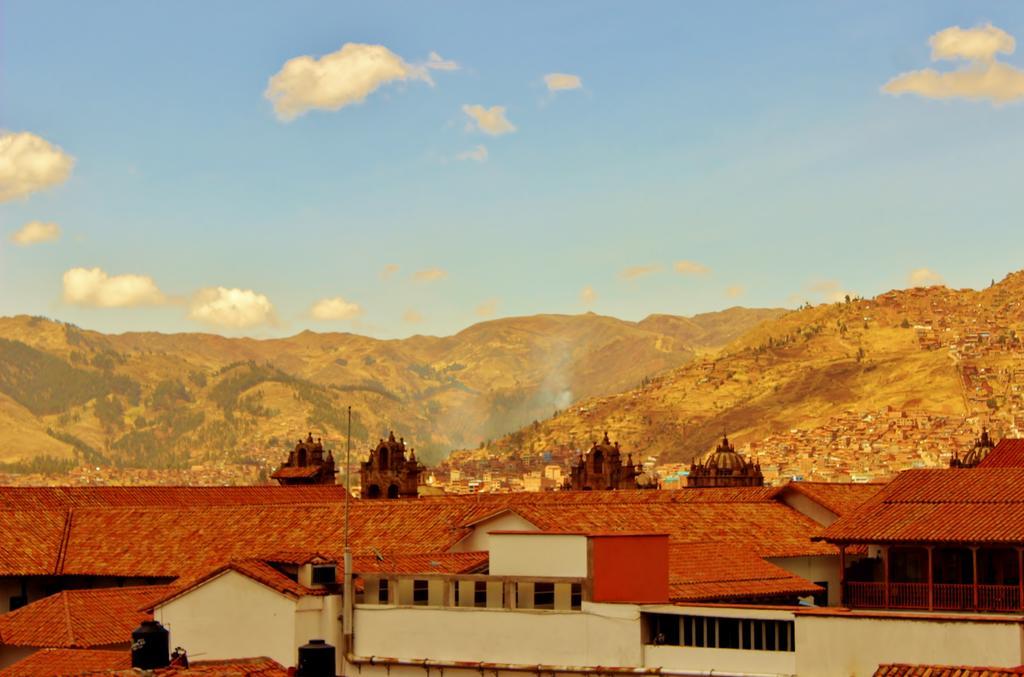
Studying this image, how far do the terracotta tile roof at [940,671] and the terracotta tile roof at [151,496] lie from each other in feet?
133

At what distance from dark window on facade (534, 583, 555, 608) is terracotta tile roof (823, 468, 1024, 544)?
823 centimetres

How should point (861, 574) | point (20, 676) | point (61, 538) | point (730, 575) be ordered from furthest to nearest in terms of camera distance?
1. point (61, 538)
2. point (861, 574)
3. point (730, 575)
4. point (20, 676)

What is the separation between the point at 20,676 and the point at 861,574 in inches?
862

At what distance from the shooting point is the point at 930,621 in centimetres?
3622

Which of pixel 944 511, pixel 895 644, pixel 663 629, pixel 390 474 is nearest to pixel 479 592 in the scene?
pixel 663 629

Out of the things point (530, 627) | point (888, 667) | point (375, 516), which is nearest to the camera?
point (888, 667)

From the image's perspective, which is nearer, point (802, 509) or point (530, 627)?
point (530, 627)

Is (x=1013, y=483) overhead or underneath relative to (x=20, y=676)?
overhead

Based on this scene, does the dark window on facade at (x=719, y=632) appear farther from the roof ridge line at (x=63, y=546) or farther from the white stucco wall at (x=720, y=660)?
the roof ridge line at (x=63, y=546)

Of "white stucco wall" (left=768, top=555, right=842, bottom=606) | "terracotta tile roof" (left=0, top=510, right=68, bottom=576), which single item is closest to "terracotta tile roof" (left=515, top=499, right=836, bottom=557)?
"white stucco wall" (left=768, top=555, right=842, bottom=606)

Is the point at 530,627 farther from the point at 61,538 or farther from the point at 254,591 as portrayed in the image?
the point at 61,538

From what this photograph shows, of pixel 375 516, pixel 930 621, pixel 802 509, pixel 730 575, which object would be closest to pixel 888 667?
pixel 930 621

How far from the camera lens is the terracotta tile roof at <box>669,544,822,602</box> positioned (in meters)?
43.3

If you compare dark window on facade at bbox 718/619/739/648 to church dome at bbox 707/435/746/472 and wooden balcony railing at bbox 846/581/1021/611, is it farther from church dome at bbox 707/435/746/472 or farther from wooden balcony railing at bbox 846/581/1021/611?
church dome at bbox 707/435/746/472
